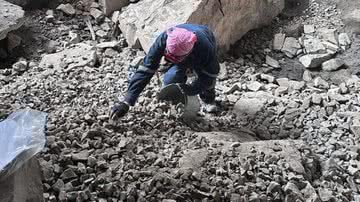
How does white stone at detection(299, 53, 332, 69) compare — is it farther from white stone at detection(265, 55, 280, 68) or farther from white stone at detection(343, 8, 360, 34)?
white stone at detection(343, 8, 360, 34)

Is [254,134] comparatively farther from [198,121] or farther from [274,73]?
[274,73]

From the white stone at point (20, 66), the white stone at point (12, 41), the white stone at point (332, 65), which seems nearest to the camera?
the white stone at point (20, 66)

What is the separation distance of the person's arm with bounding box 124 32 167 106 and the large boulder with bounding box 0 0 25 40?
1.29 m

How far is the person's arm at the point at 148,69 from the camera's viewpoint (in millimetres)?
2971

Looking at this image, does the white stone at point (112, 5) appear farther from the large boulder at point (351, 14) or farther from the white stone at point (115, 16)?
the large boulder at point (351, 14)

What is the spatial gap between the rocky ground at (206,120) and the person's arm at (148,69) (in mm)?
140

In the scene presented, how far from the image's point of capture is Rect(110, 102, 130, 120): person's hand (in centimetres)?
296

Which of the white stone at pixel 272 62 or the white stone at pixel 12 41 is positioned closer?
the white stone at pixel 12 41

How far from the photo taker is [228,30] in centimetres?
419

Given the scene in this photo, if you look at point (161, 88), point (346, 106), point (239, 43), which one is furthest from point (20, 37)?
point (346, 106)

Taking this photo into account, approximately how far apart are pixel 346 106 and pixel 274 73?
72 cm

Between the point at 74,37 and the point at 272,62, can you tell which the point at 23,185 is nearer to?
the point at 74,37

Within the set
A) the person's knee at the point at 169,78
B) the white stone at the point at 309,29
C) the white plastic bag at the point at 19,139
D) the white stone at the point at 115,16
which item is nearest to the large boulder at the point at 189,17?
the white stone at the point at 115,16

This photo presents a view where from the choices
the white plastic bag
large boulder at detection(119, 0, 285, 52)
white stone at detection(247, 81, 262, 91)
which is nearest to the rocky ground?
white stone at detection(247, 81, 262, 91)
